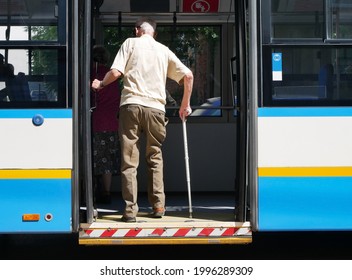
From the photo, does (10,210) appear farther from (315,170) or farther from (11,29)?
(315,170)

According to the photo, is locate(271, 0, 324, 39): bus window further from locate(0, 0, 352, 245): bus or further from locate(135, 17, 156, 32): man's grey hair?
locate(135, 17, 156, 32): man's grey hair

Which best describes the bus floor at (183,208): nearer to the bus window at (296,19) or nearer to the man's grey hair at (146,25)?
the man's grey hair at (146,25)

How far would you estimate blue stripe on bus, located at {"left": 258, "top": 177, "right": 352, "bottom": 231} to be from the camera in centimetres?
701

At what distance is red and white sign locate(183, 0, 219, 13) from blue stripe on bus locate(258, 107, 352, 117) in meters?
2.76

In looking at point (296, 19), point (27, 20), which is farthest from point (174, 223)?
point (27, 20)

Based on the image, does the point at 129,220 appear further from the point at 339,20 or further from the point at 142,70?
the point at 339,20

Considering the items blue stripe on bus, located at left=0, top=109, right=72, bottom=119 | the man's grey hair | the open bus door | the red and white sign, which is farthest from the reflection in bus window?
the red and white sign

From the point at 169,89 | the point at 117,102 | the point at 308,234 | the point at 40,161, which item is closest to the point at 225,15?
the point at 169,89

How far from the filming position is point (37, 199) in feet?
22.8

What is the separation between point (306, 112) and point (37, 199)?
98.3 inches

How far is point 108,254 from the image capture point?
806 centimetres

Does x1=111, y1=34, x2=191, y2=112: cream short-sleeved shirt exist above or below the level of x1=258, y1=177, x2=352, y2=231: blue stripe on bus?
above

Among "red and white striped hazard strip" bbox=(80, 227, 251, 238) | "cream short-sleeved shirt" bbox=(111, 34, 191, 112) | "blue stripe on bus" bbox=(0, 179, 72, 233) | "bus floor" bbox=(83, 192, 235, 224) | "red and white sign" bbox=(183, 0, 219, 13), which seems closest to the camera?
"blue stripe on bus" bbox=(0, 179, 72, 233)

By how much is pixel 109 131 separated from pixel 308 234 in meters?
2.84
